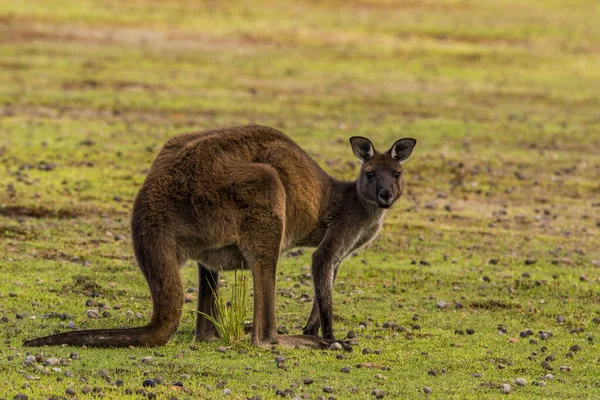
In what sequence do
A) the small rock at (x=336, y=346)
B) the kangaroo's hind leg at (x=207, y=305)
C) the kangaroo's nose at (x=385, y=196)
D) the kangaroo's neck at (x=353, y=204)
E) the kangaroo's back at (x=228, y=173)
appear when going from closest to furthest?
the kangaroo's back at (x=228, y=173) < the small rock at (x=336, y=346) < the kangaroo's hind leg at (x=207, y=305) < the kangaroo's nose at (x=385, y=196) < the kangaroo's neck at (x=353, y=204)

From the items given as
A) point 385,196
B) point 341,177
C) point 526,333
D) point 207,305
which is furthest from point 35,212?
point 526,333

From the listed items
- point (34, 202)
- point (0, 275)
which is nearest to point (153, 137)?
point (34, 202)

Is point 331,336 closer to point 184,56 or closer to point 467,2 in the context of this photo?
point 184,56

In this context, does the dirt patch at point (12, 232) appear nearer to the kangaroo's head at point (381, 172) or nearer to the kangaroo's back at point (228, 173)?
the kangaroo's back at point (228, 173)

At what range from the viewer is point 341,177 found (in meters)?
17.0

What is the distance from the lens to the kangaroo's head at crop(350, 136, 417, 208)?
29.4 ft

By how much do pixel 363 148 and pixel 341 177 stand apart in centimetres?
767

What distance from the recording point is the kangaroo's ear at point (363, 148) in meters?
9.20

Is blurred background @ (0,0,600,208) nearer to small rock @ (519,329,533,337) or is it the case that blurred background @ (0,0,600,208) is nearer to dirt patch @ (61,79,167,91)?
dirt patch @ (61,79,167,91)

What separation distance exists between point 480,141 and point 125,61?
39.7 feet

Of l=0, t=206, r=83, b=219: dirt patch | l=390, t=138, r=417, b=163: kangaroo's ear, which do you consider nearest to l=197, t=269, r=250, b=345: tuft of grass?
l=390, t=138, r=417, b=163: kangaroo's ear

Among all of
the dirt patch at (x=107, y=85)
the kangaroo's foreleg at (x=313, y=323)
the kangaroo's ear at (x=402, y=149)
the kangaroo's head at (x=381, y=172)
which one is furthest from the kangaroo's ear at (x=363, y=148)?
the dirt patch at (x=107, y=85)

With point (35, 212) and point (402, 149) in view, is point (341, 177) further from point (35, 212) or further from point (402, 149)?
point (402, 149)

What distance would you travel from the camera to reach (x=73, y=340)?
7.76 m
